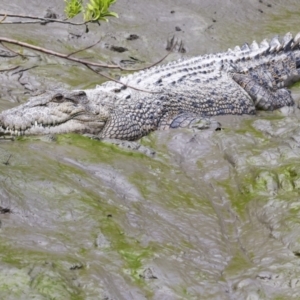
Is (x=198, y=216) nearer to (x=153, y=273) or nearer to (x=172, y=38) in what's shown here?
(x=153, y=273)

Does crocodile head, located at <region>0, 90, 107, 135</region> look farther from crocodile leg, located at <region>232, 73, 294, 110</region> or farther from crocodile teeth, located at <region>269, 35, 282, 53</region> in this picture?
crocodile teeth, located at <region>269, 35, 282, 53</region>

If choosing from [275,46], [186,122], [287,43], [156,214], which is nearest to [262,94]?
[275,46]

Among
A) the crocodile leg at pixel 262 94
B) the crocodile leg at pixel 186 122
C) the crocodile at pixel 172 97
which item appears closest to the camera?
the crocodile at pixel 172 97

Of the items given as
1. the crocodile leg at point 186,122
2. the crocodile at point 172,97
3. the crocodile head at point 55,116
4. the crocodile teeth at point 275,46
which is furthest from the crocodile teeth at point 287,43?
the crocodile head at point 55,116

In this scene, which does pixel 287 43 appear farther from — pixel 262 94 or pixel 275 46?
pixel 262 94

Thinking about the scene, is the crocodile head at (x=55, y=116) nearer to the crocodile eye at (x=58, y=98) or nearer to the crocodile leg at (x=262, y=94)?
the crocodile eye at (x=58, y=98)

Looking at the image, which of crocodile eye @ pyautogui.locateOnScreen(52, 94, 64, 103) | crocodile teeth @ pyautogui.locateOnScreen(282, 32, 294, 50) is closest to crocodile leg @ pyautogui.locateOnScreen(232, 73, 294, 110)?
crocodile teeth @ pyautogui.locateOnScreen(282, 32, 294, 50)
